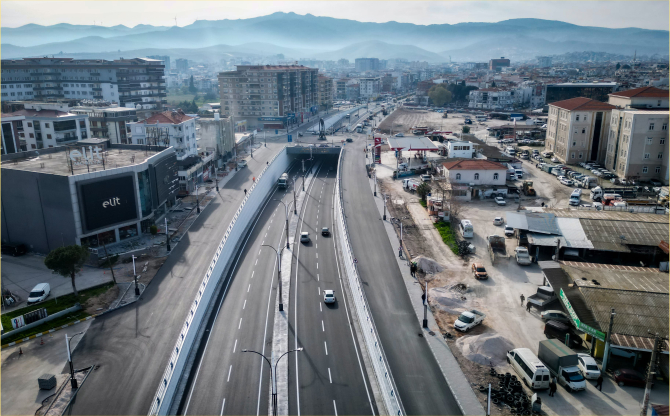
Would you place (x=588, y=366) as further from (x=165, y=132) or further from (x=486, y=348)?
(x=165, y=132)

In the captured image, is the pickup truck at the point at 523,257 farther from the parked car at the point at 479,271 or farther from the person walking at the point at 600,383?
the person walking at the point at 600,383

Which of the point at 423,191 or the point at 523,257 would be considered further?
the point at 423,191

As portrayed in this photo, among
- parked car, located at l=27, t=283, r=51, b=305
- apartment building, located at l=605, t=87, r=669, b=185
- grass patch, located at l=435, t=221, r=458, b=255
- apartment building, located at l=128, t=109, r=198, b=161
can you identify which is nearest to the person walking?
grass patch, located at l=435, t=221, r=458, b=255

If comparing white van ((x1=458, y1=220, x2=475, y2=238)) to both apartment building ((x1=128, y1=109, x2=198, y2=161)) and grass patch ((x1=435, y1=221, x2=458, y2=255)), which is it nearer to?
grass patch ((x1=435, y1=221, x2=458, y2=255))

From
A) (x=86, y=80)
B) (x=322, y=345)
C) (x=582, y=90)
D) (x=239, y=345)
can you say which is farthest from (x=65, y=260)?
(x=582, y=90)

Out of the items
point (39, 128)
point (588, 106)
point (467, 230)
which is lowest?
point (467, 230)

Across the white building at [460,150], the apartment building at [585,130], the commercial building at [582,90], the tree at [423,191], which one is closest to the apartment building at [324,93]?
the commercial building at [582,90]
